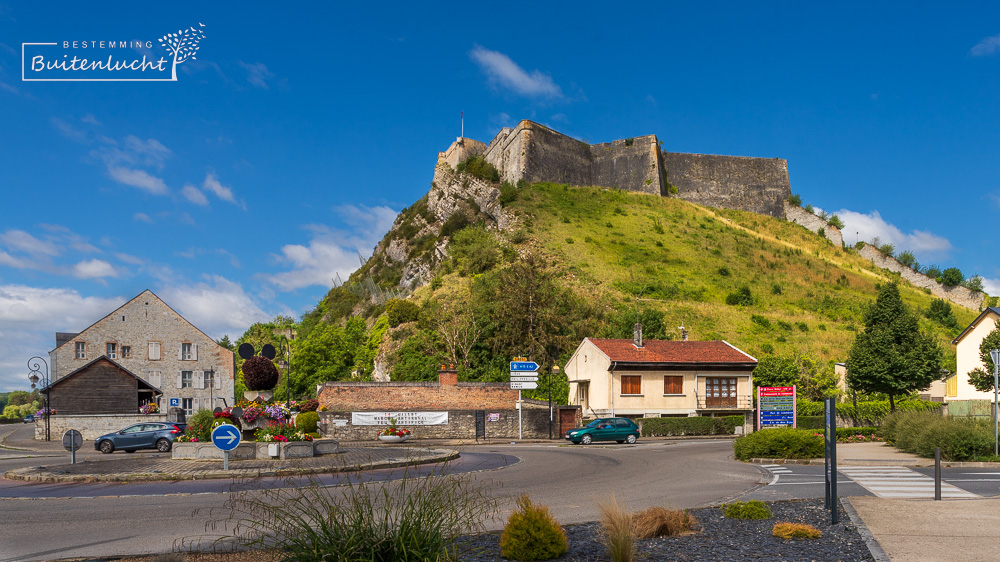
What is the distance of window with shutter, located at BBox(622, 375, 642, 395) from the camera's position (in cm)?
4231

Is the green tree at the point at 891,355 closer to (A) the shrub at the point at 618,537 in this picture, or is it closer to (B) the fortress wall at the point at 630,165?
(A) the shrub at the point at 618,537

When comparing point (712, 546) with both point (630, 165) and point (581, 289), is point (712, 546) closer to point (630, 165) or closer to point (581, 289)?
point (581, 289)

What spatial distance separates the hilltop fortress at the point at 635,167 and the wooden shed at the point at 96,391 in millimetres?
60010

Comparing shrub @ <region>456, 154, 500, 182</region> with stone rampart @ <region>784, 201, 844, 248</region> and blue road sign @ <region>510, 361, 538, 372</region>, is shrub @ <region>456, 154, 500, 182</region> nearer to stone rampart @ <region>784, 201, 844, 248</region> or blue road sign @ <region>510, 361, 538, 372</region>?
stone rampart @ <region>784, 201, 844, 248</region>

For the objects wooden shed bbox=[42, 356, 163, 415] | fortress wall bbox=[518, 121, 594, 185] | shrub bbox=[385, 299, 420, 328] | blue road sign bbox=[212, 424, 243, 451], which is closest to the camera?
blue road sign bbox=[212, 424, 243, 451]

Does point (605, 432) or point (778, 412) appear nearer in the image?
point (778, 412)

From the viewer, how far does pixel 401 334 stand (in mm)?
62781

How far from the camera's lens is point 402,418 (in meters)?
35.4

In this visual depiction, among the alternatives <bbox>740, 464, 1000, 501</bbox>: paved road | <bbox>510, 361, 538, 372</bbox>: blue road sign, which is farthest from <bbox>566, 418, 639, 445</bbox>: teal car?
<bbox>740, 464, 1000, 501</bbox>: paved road

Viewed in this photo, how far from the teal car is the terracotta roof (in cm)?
777

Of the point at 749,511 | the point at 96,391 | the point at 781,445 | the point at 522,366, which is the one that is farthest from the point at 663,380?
the point at 749,511

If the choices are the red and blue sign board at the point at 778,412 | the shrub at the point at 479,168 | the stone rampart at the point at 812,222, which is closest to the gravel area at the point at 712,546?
the red and blue sign board at the point at 778,412

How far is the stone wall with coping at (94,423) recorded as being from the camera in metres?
35.9

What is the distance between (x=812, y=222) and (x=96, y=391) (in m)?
96.7
